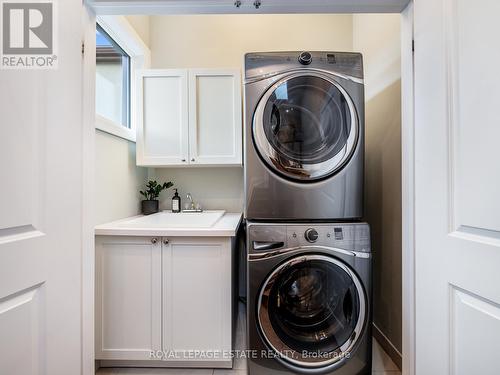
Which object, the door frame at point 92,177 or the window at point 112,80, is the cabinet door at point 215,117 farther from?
the door frame at point 92,177

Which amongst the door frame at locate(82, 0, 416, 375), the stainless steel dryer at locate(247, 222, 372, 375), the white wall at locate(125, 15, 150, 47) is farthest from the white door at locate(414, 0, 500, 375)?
the white wall at locate(125, 15, 150, 47)

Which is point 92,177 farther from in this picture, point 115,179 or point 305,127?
point 305,127

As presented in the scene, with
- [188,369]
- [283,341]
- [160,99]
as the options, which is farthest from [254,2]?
[188,369]

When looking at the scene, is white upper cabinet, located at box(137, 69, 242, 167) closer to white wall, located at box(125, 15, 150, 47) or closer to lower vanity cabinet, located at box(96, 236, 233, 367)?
white wall, located at box(125, 15, 150, 47)

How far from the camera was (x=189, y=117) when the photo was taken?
197 centimetres

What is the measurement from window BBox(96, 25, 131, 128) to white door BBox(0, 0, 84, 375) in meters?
0.90

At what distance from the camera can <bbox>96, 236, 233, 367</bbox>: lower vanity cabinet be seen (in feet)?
4.42

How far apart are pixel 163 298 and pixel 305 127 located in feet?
4.22

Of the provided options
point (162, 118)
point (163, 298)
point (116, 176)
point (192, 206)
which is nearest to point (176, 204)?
point (192, 206)

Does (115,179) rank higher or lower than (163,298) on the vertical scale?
higher

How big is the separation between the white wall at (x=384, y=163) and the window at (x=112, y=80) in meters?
1.96

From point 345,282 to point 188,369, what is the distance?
109 centimetres

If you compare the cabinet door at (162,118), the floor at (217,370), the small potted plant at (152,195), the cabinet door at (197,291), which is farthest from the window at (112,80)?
the floor at (217,370)

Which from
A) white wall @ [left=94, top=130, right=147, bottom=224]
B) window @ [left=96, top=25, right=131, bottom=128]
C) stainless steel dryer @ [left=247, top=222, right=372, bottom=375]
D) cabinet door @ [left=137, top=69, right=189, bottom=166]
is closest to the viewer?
stainless steel dryer @ [left=247, top=222, right=372, bottom=375]
